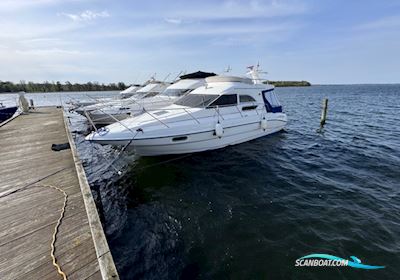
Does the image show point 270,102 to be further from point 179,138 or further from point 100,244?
point 100,244

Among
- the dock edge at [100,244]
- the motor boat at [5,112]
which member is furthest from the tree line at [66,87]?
the dock edge at [100,244]

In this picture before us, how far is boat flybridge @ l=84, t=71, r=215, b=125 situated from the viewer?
14.4 metres

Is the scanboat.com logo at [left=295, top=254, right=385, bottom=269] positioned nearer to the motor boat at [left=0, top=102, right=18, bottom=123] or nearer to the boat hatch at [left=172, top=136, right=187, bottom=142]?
the boat hatch at [left=172, top=136, right=187, bottom=142]

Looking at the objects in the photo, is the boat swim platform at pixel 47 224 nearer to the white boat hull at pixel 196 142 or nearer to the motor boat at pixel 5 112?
the white boat hull at pixel 196 142

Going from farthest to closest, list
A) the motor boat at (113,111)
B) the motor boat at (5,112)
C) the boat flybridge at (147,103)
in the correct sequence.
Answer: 1. the motor boat at (5,112)
2. the boat flybridge at (147,103)
3. the motor boat at (113,111)

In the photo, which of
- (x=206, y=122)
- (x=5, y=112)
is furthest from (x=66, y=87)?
(x=206, y=122)

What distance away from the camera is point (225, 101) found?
9.98 meters

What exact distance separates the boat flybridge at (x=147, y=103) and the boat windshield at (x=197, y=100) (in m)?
3.72

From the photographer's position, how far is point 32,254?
3.07 m

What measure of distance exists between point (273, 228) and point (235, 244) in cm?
104

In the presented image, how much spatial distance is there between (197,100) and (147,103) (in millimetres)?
5994

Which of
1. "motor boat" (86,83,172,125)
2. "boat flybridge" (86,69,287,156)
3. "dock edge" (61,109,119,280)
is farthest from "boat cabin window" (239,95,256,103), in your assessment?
"dock edge" (61,109,119,280)

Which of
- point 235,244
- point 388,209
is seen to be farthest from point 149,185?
point 388,209

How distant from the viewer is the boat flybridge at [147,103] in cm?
1440
